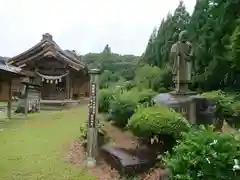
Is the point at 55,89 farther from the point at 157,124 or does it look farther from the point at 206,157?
the point at 206,157

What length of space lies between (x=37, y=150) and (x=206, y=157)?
6116 millimetres

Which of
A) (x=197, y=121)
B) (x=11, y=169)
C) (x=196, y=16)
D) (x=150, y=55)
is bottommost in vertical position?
(x=11, y=169)

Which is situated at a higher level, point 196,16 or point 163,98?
point 196,16

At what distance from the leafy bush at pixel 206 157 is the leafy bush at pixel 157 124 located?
7.71 ft

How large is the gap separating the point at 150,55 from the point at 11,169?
2409 centimetres

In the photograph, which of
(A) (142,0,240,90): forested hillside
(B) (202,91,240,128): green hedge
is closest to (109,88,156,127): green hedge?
(B) (202,91,240,128): green hedge

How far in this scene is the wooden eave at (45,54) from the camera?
75.7 feet

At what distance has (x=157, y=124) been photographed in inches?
339

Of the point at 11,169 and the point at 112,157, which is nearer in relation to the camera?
the point at 11,169

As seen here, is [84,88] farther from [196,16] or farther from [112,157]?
[112,157]

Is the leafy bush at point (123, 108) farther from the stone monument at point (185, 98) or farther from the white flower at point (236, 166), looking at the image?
the white flower at point (236, 166)

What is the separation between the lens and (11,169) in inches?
325

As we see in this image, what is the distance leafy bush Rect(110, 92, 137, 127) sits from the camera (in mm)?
12177

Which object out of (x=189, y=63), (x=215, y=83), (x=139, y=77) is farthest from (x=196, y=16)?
(x=189, y=63)
